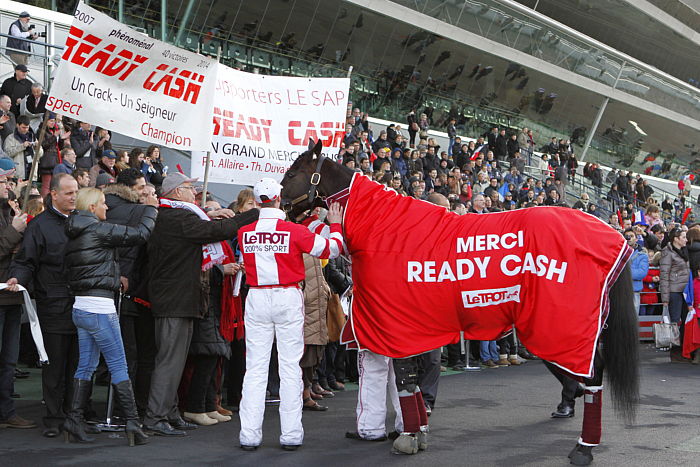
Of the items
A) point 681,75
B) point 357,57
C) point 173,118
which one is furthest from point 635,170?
point 173,118

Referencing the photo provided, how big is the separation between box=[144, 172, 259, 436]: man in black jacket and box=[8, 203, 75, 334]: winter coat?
714mm

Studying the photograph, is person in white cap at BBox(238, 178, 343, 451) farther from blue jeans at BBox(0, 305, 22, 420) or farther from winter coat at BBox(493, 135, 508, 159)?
winter coat at BBox(493, 135, 508, 159)

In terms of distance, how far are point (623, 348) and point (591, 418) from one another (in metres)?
0.59

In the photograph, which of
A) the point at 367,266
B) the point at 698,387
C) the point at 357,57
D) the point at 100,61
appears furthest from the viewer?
the point at 357,57

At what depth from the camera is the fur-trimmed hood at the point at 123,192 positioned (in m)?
7.14

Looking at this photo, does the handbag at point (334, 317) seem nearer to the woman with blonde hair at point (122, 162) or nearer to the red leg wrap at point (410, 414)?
the red leg wrap at point (410, 414)

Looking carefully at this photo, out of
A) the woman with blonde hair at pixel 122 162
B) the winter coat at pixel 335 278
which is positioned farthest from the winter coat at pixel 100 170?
the winter coat at pixel 335 278

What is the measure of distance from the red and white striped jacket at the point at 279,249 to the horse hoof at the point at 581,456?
2.33 metres

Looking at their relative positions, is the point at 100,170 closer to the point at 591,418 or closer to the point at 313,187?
the point at 313,187

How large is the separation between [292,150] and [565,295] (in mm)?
3983

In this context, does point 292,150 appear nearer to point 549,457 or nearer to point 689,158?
point 549,457

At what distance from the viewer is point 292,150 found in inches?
353

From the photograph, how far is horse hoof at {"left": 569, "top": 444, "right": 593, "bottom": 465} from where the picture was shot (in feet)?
19.7

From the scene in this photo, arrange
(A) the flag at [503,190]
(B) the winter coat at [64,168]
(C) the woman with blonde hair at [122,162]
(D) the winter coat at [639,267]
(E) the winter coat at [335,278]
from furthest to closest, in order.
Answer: (A) the flag at [503,190], (D) the winter coat at [639,267], (C) the woman with blonde hair at [122,162], (B) the winter coat at [64,168], (E) the winter coat at [335,278]
